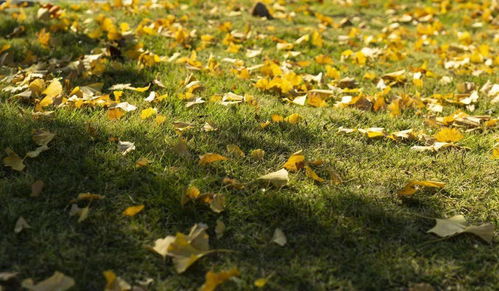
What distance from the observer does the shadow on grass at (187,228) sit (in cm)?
193

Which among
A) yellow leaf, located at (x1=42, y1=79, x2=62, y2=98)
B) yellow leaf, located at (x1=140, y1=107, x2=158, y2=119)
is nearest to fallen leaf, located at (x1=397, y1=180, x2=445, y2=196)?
yellow leaf, located at (x1=140, y1=107, x2=158, y2=119)

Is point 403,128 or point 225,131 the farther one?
point 403,128

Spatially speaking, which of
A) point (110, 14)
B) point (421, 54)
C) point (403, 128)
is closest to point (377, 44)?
point (421, 54)

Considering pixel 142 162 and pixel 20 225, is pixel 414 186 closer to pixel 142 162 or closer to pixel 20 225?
pixel 142 162

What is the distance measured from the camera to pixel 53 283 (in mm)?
1778

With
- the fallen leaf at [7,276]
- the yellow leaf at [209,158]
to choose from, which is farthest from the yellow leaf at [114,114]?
the fallen leaf at [7,276]

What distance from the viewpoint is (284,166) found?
8.54 ft

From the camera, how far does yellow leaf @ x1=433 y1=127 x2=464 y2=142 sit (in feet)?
9.80

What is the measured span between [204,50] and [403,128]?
7.07ft

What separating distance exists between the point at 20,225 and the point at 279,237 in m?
1.02

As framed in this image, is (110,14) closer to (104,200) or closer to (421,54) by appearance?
(421,54)

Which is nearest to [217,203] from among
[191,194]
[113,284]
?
[191,194]

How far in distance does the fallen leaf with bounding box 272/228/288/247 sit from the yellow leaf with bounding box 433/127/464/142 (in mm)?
1374

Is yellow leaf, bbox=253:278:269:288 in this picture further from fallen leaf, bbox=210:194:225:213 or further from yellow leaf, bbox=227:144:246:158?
yellow leaf, bbox=227:144:246:158
